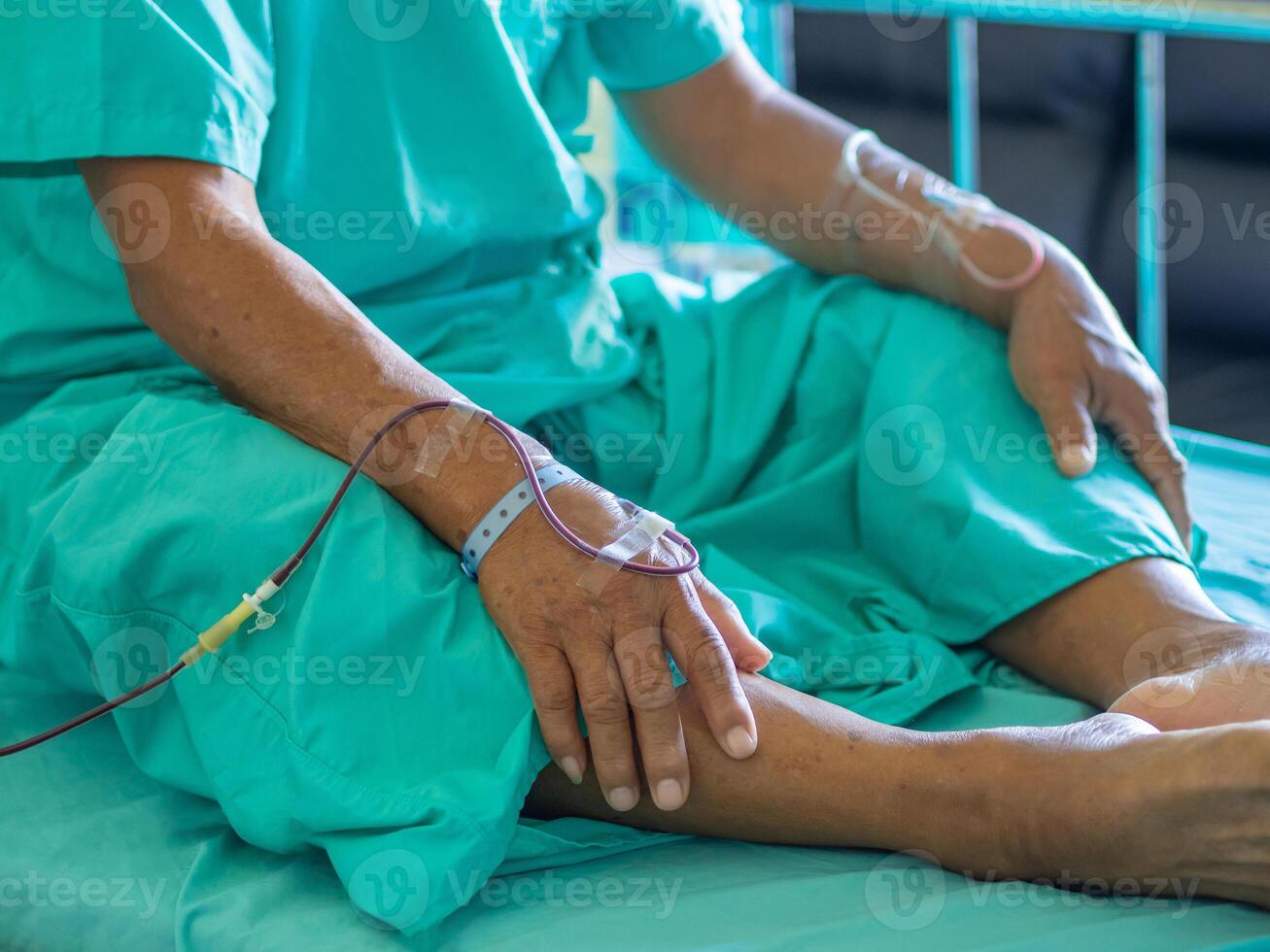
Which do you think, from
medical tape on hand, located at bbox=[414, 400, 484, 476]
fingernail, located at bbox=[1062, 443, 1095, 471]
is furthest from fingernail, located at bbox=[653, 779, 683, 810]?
fingernail, located at bbox=[1062, 443, 1095, 471]

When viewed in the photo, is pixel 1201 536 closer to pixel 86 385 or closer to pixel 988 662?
pixel 988 662

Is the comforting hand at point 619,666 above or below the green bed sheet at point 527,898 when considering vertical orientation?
above

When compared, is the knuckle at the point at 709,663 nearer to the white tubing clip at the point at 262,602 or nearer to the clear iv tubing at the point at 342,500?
the clear iv tubing at the point at 342,500

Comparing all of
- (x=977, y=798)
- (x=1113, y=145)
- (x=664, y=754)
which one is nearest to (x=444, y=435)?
(x=664, y=754)

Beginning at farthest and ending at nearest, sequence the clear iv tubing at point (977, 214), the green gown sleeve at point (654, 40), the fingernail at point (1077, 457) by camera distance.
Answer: the green gown sleeve at point (654, 40)
the clear iv tubing at point (977, 214)
the fingernail at point (1077, 457)

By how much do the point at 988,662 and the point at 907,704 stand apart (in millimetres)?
143

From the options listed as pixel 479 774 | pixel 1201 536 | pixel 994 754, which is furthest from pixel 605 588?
pixel 1201 536

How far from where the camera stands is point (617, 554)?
0.93 meters

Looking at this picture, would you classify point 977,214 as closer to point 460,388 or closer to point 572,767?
point 460,388

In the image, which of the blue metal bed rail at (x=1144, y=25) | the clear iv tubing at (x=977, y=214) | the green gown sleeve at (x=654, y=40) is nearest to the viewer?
the clear iv tubing at (x=977, y=214)

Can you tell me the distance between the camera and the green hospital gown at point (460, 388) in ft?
3.10

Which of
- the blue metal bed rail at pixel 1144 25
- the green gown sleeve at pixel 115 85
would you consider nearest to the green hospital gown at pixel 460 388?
the green gown sleeve at pixel 115 85

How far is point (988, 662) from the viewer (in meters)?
1.23

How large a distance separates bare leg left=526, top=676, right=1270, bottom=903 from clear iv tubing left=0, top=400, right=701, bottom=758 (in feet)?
0.36
